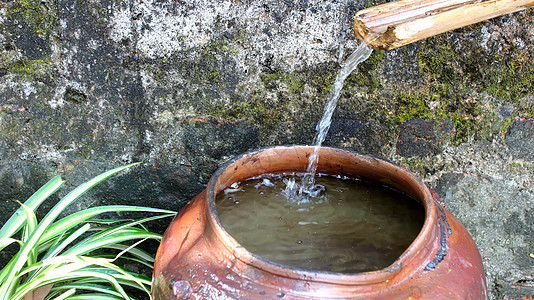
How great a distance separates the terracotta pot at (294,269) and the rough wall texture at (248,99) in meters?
0.42

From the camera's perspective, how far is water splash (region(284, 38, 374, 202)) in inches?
61.1

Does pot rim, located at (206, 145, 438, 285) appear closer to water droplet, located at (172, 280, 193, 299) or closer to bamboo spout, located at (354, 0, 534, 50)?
water droplet, located at (172, 280, 193, 299)

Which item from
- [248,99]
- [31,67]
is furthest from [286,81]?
[31,67]

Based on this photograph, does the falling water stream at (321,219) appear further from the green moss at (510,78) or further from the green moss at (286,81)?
the green moss at (510,78)

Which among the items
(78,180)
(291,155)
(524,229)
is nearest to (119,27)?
(78,180)

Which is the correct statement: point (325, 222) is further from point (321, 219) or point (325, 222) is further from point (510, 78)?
point (510, 78)

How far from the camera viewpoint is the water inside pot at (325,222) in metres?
1.27

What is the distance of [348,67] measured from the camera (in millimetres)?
1695

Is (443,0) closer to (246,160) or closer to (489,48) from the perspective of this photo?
(489,48)

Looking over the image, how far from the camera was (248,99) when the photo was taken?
1.79 m

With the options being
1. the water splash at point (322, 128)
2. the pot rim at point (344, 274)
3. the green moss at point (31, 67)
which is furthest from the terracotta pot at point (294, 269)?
the green moss at point (31, 67)

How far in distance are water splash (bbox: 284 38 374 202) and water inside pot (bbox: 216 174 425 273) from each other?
0.09ft

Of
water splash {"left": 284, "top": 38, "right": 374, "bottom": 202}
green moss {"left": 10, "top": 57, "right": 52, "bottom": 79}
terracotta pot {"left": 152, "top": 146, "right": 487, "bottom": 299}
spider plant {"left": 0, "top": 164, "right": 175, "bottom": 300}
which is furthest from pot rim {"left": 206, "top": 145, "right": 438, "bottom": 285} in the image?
green moss {"left": 10, "top": 57, "right": 52, "bottom": 79}

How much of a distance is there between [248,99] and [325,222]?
0.62m
